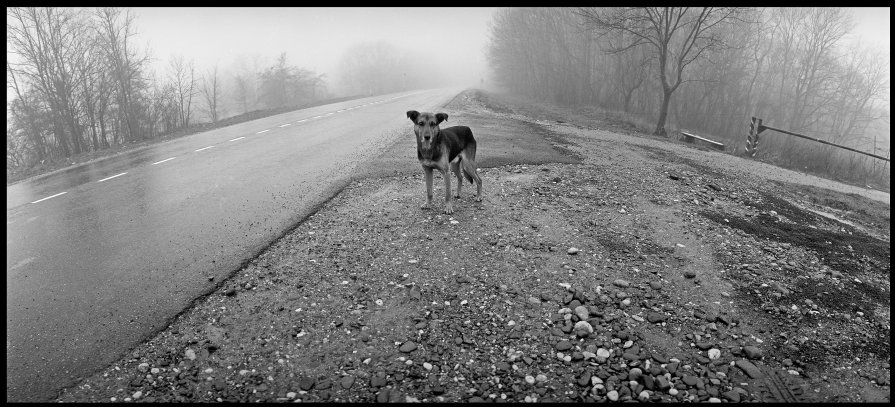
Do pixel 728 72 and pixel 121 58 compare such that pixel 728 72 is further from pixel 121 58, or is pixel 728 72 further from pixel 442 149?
pixel 121 58

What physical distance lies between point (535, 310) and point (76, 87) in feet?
88.7

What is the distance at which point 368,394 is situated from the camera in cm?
408

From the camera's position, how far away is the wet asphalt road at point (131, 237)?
4711 mm

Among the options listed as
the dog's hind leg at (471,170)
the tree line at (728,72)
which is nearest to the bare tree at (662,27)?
the tree line at (728,72)

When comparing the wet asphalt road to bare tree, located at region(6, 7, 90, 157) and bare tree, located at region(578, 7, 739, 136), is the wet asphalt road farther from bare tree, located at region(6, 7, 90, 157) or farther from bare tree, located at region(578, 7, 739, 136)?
bare tree, located at region(578, 7, 739, 136)

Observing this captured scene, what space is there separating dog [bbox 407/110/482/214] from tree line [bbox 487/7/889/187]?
26.0 meters

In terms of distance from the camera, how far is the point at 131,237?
290 inches

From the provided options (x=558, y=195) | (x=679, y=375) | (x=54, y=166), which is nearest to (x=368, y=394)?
(x=679, y=375)

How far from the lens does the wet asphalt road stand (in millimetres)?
4711

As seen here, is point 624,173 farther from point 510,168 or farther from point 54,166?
point 54,166

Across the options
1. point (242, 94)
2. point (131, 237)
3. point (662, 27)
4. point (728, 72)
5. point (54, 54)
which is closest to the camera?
point (131, 237)

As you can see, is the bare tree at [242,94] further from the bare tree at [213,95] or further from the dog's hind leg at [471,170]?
the dog's hind leg at [471,170]

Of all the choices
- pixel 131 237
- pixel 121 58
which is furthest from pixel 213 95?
pixel 131 237

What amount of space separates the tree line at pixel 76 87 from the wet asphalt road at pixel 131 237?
1099cm
